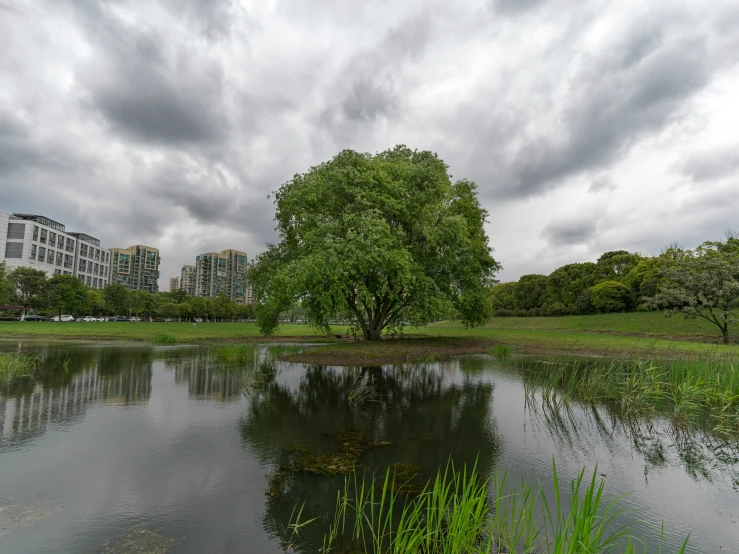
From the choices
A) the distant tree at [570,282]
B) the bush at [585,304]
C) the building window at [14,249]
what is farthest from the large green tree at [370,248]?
the building window at [14,249]

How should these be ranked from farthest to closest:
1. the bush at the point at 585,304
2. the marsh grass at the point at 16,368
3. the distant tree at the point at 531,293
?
1. the distant tree at the point at 531,293
2. the bush at the point at 585,304
3. the marsh grass at the point at 16,368

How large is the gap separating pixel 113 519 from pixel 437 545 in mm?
4459

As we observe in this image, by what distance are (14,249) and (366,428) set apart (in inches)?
5134

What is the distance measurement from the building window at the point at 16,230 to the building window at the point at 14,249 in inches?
74.2

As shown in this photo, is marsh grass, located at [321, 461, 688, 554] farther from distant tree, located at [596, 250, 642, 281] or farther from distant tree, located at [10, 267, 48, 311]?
distant tree, located at [10, 267, 48, 311]

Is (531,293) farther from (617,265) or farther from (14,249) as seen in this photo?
(14,249)

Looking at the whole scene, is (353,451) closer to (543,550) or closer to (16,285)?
(543,550)

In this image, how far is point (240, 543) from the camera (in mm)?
4547

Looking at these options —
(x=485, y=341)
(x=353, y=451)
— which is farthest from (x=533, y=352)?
(x=353, y=451)

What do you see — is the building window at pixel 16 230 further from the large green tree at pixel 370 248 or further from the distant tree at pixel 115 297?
the large green tree at pixel 370 248

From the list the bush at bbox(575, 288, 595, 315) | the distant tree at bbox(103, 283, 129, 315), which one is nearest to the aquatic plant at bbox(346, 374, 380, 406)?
the bush at bbox(575, 288, 595, 315)

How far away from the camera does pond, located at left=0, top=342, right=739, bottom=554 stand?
16.1ft

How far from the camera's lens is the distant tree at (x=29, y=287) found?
6601 cm

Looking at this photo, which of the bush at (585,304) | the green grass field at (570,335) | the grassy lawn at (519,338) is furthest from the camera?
the bush at (585,304)
